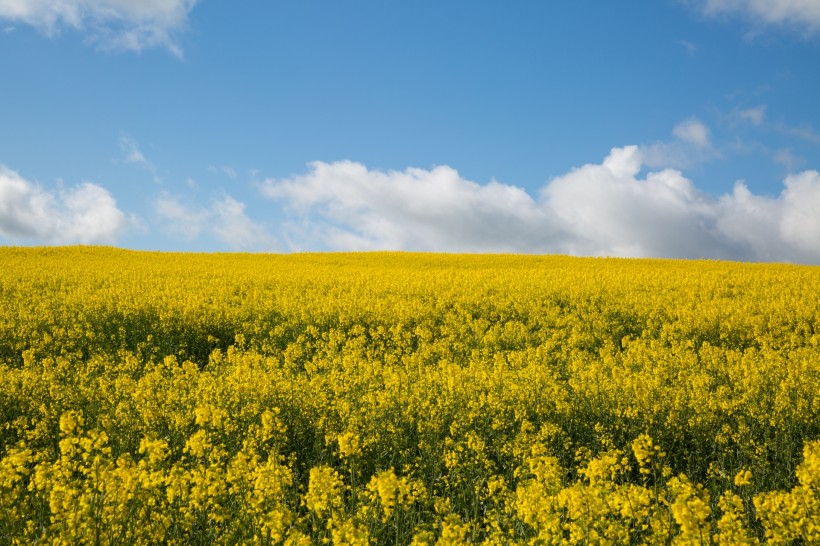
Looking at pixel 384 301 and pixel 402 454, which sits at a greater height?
pixel 384 301

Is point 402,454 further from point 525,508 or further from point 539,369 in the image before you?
point 539,369

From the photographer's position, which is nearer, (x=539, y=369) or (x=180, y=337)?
(x=539, y=369)

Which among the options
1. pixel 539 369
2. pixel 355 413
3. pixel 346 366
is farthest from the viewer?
pixel 346 366

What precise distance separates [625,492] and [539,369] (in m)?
5.24

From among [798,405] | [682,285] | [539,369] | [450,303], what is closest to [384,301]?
[450,303]

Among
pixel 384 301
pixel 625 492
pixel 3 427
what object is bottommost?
pixel 3 427

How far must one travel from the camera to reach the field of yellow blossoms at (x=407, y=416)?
3.82 metres

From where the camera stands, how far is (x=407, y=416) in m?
7.08

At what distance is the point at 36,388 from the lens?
8367mm

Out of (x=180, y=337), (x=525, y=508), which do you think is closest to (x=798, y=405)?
(x=525, y=508)

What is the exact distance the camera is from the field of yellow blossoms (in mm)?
3818

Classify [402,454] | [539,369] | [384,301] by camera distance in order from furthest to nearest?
[384,301] < [539,369] < [402,454]

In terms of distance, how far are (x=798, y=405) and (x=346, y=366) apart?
6.64m

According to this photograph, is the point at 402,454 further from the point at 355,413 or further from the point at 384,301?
the point at 384,301
